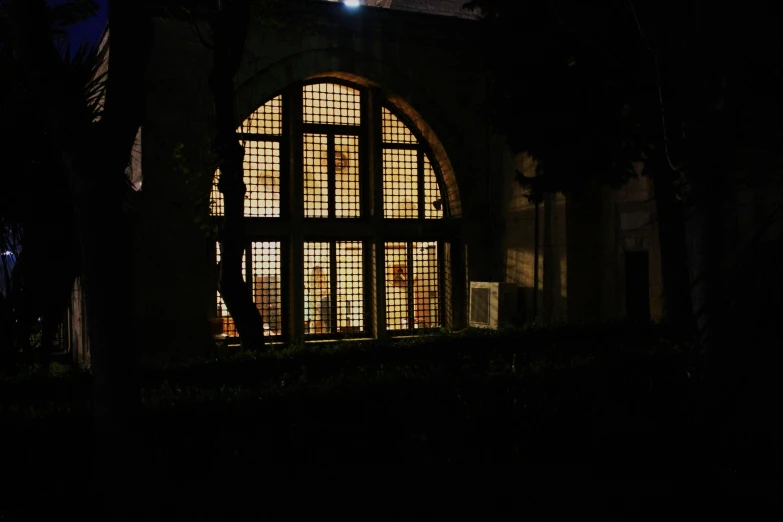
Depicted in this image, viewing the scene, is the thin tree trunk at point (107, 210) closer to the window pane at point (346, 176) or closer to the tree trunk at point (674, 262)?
the tree trunk at point (674, 262)

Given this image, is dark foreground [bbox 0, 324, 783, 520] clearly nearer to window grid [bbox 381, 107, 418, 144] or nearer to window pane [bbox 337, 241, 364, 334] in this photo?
window pane [bbox 337, 241, 364, 334]

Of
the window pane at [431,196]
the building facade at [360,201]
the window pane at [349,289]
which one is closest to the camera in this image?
the building facade at [360,201]

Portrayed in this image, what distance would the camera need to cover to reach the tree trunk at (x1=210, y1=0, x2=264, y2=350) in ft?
32.3

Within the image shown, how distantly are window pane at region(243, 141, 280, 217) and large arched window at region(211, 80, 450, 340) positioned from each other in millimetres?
20

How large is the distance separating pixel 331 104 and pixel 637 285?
6.96m

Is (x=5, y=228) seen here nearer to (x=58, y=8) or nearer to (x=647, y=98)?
(x=58, y=8)

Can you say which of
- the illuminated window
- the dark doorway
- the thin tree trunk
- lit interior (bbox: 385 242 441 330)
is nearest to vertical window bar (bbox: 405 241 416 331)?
lit interior (bbox: 385 242 441 330)

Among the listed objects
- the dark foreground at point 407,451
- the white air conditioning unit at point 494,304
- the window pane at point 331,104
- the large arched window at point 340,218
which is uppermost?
the window pane at point 331,104

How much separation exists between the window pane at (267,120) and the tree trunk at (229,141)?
510 cm

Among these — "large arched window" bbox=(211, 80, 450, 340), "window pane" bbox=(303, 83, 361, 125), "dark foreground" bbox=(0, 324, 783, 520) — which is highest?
"window pane" bbox=(303, 83, 361, 125)

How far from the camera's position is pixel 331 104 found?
53.2 ft

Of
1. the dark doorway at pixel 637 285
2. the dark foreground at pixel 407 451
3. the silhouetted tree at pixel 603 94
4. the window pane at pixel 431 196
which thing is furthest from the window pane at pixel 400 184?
the dark foreground at pixel 407 451

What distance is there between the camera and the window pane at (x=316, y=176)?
52.3 ft

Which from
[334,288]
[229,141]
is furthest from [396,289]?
[229,141]
